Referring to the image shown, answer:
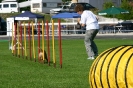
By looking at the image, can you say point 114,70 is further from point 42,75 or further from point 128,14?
point 128,14

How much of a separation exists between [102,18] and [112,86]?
185 ft

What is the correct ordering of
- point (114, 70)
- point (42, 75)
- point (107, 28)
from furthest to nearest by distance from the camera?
point (107, 28), point (42, 75), point (114, 70)

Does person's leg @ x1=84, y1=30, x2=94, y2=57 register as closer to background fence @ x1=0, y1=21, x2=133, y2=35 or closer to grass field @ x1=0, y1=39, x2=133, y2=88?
grass field @ x1=0, y1=39, x2=133, y2=88

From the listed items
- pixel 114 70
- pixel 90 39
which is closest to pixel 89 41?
pixel 90 39

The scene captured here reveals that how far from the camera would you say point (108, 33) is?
1957 inches

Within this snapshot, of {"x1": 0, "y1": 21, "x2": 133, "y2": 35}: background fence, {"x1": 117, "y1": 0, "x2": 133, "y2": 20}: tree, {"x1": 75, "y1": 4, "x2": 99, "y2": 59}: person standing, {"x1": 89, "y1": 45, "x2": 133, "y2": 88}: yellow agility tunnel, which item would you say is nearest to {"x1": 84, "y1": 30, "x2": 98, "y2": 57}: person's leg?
{"x1": 75, "y1": 4, "x2": 99, "y2": 59}: person standing

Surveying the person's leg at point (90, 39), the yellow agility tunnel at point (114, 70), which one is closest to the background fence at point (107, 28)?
the person's leg at point (90, 39)

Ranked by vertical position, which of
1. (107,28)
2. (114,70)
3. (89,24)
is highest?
(114,70)

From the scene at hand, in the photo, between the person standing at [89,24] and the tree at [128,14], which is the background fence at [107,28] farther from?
the person standing at [89,24]

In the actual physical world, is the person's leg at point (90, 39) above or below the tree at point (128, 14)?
above

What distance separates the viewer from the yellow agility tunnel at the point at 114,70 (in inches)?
364

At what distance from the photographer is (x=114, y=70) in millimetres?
9477

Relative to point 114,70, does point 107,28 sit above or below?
below

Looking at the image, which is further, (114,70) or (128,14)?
(128,14)
